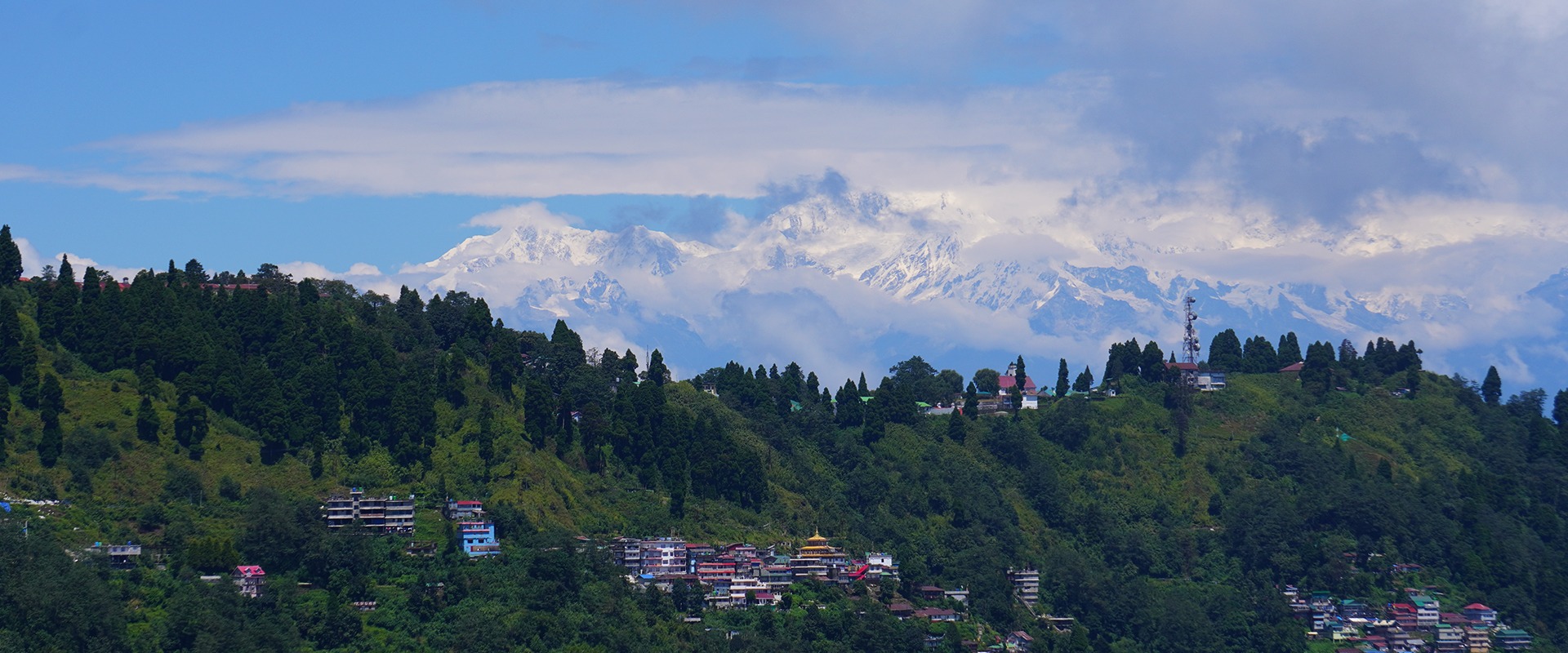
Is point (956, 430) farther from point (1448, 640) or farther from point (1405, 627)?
point (1448, 640)

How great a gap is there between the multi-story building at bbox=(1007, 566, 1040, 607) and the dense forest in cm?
116

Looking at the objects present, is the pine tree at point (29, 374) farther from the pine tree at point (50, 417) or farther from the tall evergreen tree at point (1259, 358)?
the tall evergreen tree at point (1259, 358)

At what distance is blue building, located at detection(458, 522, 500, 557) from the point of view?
109 meters

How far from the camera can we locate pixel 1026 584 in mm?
126750

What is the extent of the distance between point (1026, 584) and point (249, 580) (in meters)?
47.1

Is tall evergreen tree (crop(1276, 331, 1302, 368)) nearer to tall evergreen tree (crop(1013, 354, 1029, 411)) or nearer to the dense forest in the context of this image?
the dense forest

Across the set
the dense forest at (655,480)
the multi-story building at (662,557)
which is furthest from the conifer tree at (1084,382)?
the multi-story building at (662,557)

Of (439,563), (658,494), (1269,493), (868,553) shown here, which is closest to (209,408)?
(439,563)

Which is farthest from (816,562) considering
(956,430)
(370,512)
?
(956,430)

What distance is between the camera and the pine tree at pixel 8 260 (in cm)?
11956

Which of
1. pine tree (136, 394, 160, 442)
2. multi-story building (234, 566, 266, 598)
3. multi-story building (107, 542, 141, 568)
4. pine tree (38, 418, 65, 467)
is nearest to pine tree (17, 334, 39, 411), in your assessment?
pine tree (38, 418, 65, 467)

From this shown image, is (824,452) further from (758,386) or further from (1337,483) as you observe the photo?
(1337,483)

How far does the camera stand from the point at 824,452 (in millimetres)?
142750

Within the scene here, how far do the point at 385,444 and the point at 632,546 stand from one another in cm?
1448
